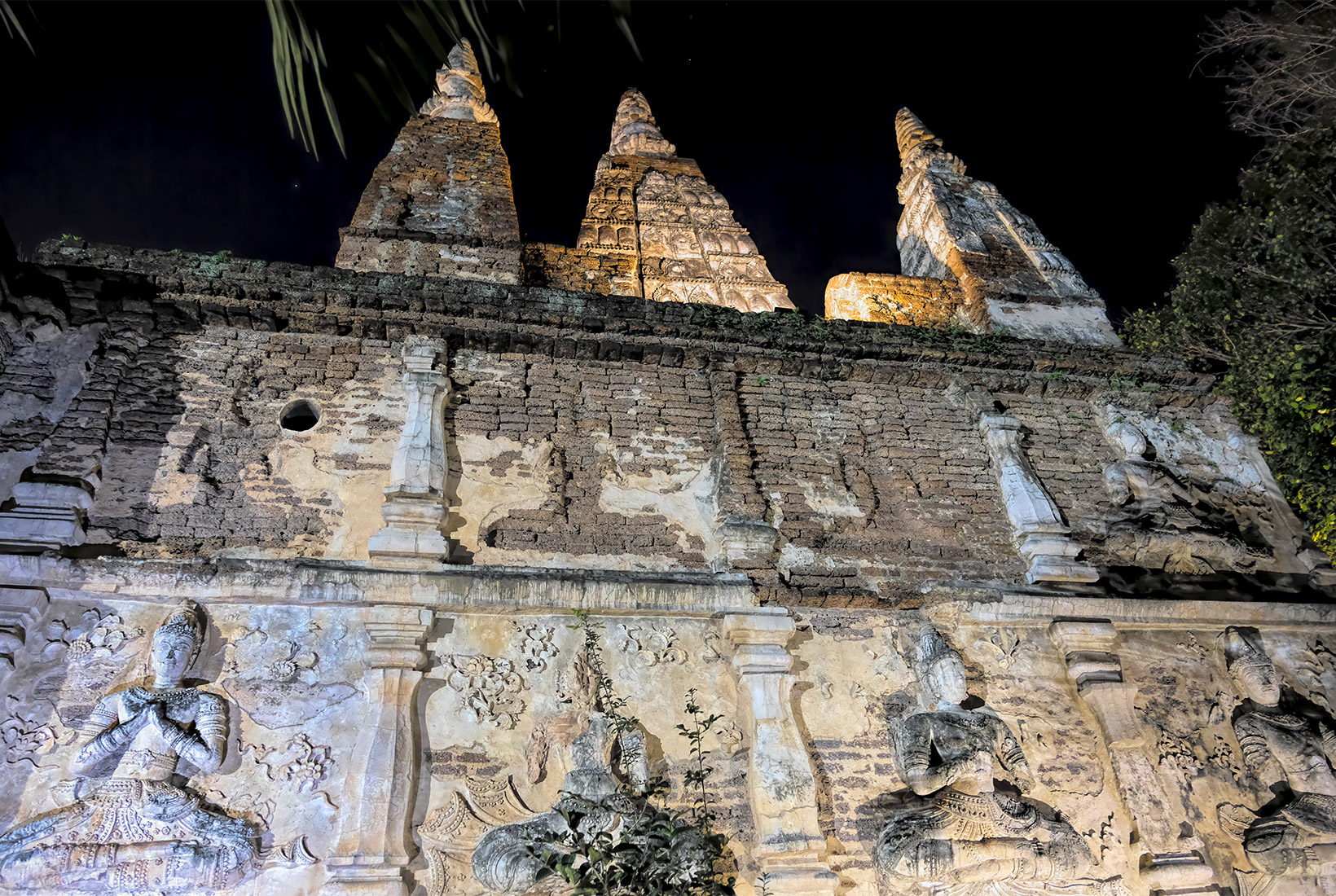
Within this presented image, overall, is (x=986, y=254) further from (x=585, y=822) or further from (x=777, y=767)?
(x=585, y=822)

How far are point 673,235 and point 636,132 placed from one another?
141 inches

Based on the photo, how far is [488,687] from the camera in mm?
5121

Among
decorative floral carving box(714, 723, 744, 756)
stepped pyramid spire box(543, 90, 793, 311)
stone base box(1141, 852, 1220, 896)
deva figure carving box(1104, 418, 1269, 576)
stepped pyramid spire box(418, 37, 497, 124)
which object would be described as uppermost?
stepped pyramid spire box(418, 37, 497, 124)

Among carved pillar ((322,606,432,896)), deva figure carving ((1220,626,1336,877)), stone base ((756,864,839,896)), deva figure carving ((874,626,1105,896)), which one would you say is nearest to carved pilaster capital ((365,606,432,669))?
carved pillar ((322,606,432,896))

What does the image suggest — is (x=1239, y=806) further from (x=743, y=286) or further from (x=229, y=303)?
(x=229, y=303)

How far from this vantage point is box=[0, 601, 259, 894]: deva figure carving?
4121 mm

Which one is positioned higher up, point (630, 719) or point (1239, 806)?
point (630, 719)

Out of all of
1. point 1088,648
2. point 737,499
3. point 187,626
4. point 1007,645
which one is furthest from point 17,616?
point 1088,648

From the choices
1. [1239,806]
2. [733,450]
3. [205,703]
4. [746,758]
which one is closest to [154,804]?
Result: [205,703]

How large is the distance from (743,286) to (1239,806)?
24.6 feet

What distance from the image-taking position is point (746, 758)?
5164mm

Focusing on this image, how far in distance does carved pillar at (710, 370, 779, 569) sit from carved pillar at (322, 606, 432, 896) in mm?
2224

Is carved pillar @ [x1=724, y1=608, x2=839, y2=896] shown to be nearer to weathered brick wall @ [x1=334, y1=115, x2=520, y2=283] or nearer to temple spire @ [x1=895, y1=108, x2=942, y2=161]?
weathered brick wall @ [x1=334, y1=115, x2=520, y2=283]

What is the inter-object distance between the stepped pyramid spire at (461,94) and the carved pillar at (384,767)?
8.25 meters
